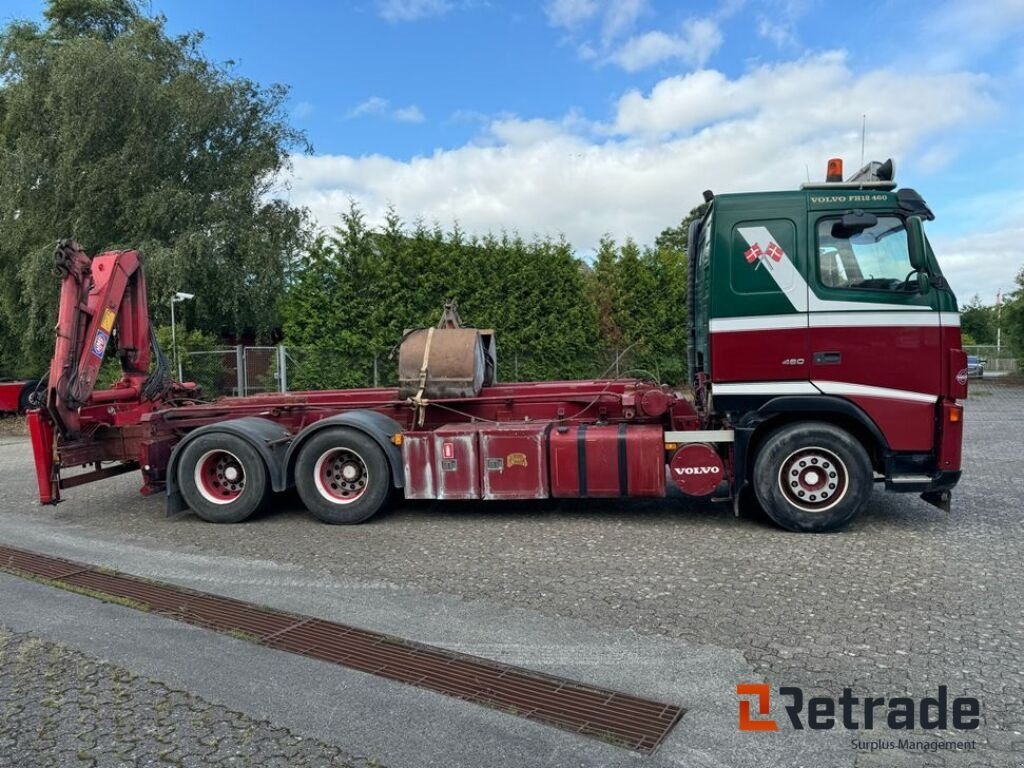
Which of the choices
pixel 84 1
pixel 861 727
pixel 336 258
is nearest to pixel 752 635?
pixel 861 727

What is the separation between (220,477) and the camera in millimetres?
8227

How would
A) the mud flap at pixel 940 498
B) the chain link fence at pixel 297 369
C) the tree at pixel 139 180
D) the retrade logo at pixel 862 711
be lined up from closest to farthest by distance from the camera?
the retrade logo at pixel 862 711, the mud flap at pixel 940 498, the chain link fence at pixel 297 369, the tree at pixel 139 180

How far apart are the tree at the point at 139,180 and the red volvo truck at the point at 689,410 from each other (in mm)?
13302

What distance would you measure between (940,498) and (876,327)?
173 cm

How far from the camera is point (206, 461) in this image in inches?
322

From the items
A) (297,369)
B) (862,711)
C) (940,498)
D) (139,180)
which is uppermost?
(139,180)

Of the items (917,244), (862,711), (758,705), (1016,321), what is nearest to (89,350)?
(758,705)

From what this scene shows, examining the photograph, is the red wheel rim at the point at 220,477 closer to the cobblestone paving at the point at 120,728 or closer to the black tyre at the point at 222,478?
the black tyre at the point at 222,478

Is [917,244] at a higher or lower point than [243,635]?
higher

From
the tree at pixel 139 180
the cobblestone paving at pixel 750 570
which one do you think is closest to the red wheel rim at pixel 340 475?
the cobblestone paving at pixel 750 570

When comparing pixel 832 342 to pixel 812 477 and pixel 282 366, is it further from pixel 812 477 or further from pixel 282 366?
pixel 282 366

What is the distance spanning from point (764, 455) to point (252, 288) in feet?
61.0

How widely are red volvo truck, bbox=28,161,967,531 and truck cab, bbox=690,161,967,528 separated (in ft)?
0.04

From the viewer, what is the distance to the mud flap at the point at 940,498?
22.6ft
